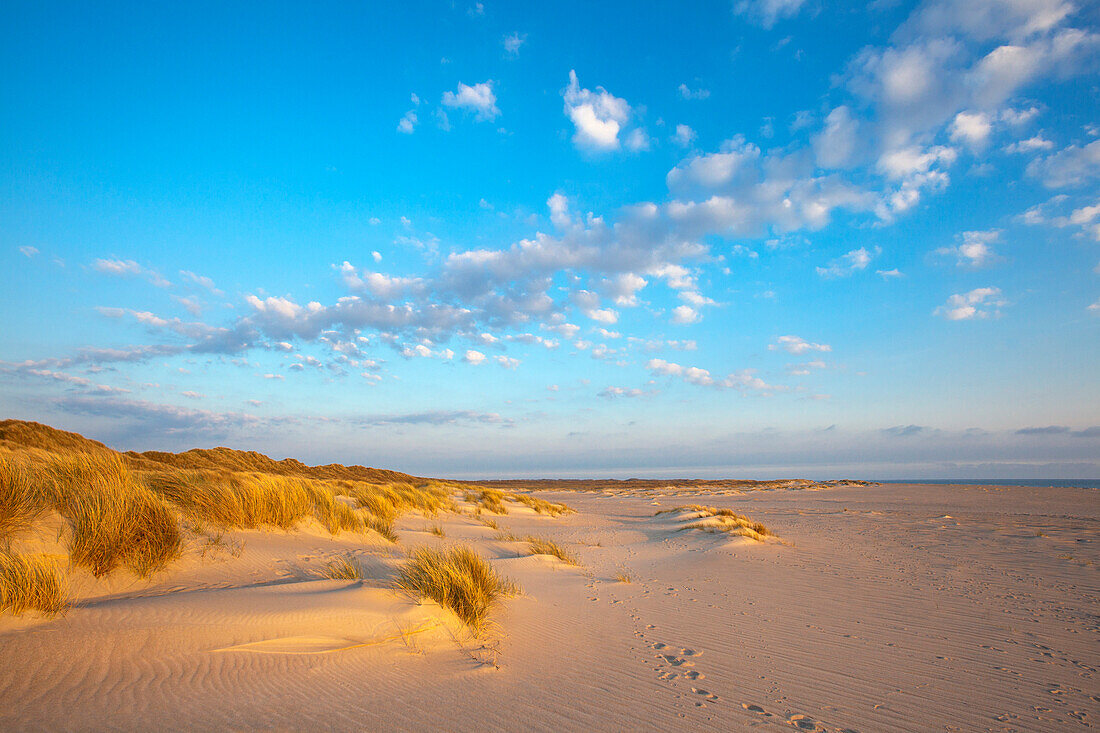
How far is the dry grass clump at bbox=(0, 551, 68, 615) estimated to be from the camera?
2922 millimetres

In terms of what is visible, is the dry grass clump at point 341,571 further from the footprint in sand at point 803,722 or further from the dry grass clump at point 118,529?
the footprint in sand at point 803,722

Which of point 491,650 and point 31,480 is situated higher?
point 31,480

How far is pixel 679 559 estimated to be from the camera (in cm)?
910

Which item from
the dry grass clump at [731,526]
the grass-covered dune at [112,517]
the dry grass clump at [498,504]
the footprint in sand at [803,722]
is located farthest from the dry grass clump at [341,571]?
the dry grass clump at [498,504]

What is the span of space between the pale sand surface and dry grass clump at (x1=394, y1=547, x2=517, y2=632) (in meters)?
0.19

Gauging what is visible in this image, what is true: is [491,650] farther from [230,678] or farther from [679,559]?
[679,559]

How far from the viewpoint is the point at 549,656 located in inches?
148

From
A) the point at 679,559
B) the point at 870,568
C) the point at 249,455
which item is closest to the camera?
the point at 870,568

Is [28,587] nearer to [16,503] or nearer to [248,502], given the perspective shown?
[16,503]

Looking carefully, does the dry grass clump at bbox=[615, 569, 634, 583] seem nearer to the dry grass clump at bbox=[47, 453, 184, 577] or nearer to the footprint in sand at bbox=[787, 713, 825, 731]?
the footprint in sand at bbox=[787, 713, 825, 731]

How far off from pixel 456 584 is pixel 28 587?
2.74m

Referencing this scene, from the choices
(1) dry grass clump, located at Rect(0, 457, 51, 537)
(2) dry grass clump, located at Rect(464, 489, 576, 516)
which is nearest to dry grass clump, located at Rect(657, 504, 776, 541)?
(2) dry grass clump, located at Rect(464, 489, 576, 516)

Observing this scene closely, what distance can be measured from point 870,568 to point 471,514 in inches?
433

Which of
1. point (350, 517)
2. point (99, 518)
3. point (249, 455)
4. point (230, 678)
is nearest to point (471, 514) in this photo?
→ point (350, 517)
